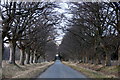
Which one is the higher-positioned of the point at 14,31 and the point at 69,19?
the point at 69,19

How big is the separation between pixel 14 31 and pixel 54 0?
34.1 ft

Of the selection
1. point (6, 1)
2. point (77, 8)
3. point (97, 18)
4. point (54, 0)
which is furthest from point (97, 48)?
point (6, 1)

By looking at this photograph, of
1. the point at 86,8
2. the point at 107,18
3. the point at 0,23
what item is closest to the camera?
the point at 0,23

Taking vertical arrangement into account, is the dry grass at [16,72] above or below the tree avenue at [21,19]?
below

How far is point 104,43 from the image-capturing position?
36219 millimetres

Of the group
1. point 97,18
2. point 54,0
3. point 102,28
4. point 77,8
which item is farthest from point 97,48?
point 54,0

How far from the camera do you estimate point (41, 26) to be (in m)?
39.2

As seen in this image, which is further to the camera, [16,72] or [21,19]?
[21,19]

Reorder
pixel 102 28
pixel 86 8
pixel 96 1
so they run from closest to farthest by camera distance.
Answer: pixel 96 1
pixel 86 8
pixel 102 28

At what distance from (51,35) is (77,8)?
29.2 metres

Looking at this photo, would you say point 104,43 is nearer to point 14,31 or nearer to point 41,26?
point 41,26

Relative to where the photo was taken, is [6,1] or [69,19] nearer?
[6,1]

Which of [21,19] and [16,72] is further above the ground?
[21,19]

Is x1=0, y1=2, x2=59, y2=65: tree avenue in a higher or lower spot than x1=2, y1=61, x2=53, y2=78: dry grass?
higher
